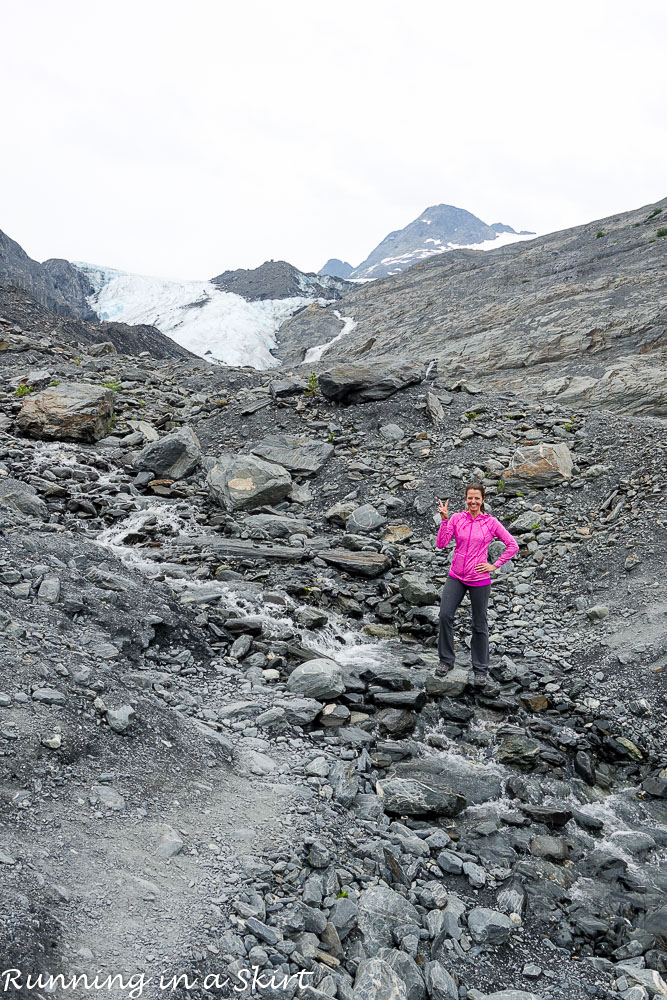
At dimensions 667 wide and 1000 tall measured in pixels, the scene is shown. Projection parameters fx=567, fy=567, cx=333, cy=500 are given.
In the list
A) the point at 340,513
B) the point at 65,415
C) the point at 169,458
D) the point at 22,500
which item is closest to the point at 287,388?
the point at 169,458

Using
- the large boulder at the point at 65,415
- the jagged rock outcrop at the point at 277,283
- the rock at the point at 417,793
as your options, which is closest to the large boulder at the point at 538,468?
the rock at the point at 417,793

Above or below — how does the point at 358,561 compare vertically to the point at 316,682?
above

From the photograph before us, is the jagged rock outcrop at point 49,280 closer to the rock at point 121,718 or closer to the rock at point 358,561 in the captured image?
the rock at point 358,561

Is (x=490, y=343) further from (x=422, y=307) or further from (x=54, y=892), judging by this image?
(x=54, y=892)

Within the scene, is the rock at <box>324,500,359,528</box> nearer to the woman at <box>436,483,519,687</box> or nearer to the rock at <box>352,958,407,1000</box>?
the woman at <box>436,483,519,687</box>

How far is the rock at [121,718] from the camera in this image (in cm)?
495

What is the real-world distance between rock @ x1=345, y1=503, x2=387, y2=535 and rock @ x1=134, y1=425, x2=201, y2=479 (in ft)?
13.7

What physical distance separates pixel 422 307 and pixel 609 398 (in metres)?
28.8

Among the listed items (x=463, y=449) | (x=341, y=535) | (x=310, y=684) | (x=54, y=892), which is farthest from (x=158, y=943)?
(x=463, y=449)

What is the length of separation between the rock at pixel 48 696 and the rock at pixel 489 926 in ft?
12.2

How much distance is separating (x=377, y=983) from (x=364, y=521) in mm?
8486

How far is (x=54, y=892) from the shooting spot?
130 inches

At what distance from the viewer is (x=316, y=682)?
268 inches

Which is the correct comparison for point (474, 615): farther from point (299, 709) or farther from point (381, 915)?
point (381, 915)
